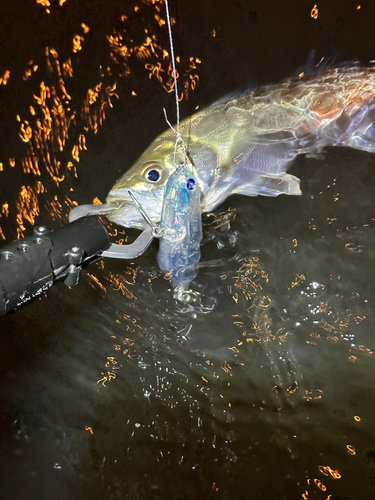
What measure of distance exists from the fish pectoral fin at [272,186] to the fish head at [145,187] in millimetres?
180

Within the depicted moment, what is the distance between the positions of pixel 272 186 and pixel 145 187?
0.30m

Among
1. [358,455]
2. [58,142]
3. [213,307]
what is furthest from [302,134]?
[358,455]

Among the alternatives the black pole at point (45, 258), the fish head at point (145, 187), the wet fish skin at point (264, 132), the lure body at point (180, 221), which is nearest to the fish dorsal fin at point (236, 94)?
the wet fish skin at point (264, 132)

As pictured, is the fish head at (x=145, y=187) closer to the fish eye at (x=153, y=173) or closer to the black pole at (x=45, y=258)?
the fish eye at (x=153, y=173)

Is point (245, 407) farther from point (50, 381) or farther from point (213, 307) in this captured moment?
point (50, 381)

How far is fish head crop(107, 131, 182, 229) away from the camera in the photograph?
0.70m

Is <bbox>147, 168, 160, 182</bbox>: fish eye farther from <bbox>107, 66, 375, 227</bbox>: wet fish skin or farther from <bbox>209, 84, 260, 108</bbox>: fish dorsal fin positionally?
<bbox>209, 84, 260, 108</bbox>: fish dorsal fin

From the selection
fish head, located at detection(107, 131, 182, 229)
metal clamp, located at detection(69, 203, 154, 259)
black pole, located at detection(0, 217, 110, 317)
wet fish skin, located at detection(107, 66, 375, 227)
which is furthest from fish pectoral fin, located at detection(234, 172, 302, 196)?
black pole, located at detection(0, 217, 110, 317)

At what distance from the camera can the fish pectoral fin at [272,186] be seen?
83 centimetres

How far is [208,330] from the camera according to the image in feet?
2.81

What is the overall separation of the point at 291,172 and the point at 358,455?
2.05 ft

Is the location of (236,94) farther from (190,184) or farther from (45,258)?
(45,258)

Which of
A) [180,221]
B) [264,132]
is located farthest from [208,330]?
[264,132]

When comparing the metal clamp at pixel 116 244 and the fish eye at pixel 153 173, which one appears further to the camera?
the fish eye at pixel 153 173
